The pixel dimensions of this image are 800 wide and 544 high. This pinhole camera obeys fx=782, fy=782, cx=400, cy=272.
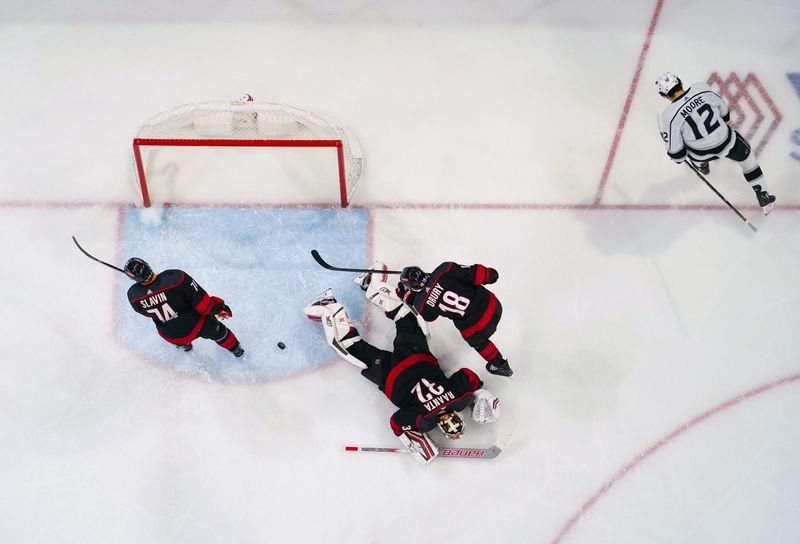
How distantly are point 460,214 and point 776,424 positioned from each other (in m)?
2.13

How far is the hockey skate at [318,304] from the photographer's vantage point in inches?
173

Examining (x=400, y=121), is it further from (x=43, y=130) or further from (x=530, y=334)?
(x=43, y=130)

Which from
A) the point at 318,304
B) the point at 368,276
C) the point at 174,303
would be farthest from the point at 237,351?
the point at 368,276

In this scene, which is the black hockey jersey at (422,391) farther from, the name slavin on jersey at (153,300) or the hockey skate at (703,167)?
the hockey skate at (703,167)

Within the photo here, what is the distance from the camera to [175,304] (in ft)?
12.6

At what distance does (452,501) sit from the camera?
417 centimetres

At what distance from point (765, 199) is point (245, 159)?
317 centimetres

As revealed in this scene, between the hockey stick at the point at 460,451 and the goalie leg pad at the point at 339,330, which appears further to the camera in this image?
the goalie leg pad at the point at 339,330

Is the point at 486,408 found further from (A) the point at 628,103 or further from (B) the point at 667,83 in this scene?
(A) the point at 628,103

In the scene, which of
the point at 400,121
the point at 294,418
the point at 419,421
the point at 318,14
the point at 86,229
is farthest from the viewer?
the point at 318,14

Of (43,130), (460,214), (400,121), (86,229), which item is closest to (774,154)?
(460,214)

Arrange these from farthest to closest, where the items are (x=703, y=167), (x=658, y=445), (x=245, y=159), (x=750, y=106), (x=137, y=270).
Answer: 1. (x=750, y=106)
2. (x=245, y=159)
3. (x=703, y=167)
4. (x=658, y=445)
5. (x=137, y=270)

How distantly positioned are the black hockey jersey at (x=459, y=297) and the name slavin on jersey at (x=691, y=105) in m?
1.43

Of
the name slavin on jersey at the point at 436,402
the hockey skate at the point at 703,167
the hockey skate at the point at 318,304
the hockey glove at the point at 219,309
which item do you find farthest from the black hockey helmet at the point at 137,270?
the hockey skate at the point at 703,167
